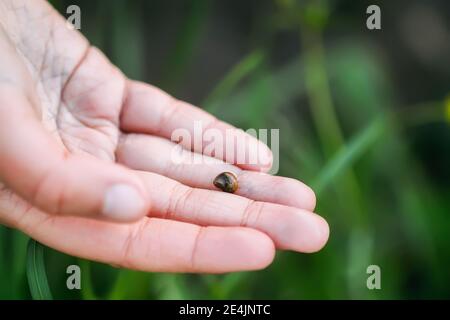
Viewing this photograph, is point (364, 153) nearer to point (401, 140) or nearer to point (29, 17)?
point (401, 140)

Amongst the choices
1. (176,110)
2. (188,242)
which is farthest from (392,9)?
(188,242)

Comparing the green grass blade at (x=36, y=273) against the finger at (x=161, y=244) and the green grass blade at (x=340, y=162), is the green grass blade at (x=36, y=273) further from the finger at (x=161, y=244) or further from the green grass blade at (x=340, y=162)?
the green grass blade at (x=340, y=162)

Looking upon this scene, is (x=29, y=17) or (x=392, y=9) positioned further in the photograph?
(x=392, y=9)

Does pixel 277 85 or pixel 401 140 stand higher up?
pixel 277 85

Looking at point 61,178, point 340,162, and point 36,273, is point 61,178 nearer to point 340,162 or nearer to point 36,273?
point 36,273

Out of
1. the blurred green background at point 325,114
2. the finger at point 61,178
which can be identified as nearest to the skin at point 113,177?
the finger at point 61,178

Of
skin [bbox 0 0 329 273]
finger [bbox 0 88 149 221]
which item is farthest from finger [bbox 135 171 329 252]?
finger [bbox 0 88 149 221]
